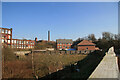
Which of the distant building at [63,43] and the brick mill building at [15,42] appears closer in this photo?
the brick mill building at [15,42]

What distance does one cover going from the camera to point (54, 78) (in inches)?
387

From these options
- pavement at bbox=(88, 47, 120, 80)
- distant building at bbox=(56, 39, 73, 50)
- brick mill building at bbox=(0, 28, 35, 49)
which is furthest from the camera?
distant building at bbox=(56, 39, 73, 50)

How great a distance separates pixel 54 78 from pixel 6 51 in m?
7.10

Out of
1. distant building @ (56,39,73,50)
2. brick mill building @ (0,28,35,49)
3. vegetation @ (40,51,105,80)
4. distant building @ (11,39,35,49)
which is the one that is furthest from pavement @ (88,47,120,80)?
distant building @ (56,39,73,50)

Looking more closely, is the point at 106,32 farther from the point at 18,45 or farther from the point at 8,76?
the point at 8,76

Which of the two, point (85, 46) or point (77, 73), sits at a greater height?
point (85, 46)

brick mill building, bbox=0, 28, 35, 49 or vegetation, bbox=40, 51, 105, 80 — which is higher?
brick mill building, bbox=0, 28, 35, 49

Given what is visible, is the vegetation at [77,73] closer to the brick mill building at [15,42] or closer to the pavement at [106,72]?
the pavement at [106,72]

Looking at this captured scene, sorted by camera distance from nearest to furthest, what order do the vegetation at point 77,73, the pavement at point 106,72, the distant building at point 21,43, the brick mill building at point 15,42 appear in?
the pavement at point 106,72 → the vegetation at point 77,73 → the brick mill building at point 15,42 → the distant building at point 21,43

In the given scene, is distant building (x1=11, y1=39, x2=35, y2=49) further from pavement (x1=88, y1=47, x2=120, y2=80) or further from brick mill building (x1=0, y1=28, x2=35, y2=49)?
pavement (x1=88, y1=47, x2=120, y2=80)

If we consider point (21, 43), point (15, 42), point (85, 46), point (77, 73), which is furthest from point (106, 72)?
point (21, 43)

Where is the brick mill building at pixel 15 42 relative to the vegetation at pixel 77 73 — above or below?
above

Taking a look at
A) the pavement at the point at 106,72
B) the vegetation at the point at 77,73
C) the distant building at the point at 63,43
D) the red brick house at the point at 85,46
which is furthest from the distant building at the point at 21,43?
the pavement at the point at 106,72

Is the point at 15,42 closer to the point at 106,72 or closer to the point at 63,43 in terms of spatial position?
the point at 63,43
